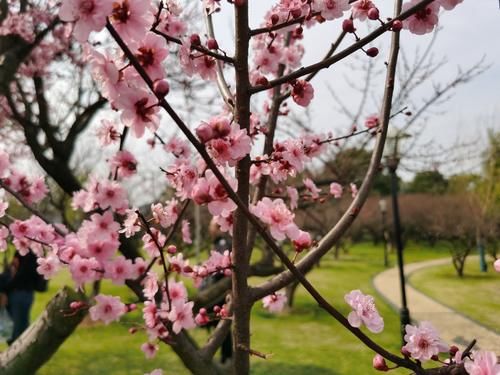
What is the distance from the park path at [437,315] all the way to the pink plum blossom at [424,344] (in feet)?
2.02

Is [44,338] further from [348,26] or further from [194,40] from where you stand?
[348,26]

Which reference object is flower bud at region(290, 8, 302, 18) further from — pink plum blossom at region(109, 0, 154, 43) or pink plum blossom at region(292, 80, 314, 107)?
pink plum blossom at region(109, 0, 154, 43)

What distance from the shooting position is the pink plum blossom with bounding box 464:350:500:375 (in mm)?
967

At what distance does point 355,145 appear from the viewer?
6.79 m

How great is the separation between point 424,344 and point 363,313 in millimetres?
241

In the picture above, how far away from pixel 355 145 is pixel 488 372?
6024 millimetres

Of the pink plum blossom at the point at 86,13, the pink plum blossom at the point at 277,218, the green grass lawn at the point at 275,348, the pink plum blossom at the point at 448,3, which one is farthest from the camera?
the green grass lawn at the point at 275,348

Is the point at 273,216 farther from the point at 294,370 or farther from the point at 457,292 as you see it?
the point at 457,292

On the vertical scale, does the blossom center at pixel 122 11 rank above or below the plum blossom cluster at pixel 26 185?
above

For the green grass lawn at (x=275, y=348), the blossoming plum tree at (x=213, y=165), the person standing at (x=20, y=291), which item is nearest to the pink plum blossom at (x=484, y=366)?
the blossoming plum tree at (x=213, y=165)

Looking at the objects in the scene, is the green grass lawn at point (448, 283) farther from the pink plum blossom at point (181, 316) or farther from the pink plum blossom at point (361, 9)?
the pink plum blossom at point (361, 9)

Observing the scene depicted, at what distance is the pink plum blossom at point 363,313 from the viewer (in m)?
1.34

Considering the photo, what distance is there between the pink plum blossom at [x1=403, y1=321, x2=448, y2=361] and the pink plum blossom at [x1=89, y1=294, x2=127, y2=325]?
1.17 meters

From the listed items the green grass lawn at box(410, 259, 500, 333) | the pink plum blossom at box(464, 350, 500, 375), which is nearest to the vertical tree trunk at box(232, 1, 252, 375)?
the pink plum blossom at box(464, 350, 500, 375)
